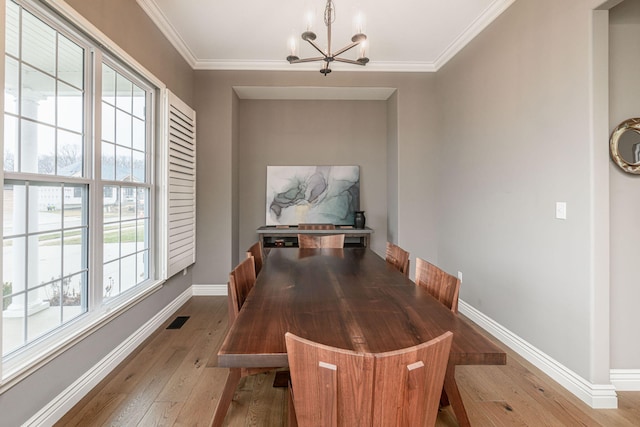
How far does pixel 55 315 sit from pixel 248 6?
8.96ft

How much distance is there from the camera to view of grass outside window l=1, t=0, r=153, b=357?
157cm

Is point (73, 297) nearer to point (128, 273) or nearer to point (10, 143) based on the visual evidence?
point (128, 273)

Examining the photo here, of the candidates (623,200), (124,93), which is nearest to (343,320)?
(623,200)

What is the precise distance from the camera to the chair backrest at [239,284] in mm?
1486

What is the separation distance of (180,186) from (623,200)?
3685 mm

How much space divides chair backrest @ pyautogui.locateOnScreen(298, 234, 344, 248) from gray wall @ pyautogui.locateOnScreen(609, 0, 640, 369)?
6.69ft

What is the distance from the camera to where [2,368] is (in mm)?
1392

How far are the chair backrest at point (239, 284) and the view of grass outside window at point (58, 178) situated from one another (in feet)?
3.32

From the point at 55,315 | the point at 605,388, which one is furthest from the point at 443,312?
the point at 55,315

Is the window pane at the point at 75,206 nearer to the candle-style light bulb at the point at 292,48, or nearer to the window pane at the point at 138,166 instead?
the window pane at the point at 138,166

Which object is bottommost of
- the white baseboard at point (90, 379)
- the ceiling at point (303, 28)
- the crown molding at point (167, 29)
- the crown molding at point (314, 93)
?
the white baseboard at point (90, 379)

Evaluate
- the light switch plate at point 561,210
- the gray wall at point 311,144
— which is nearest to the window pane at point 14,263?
the gray wall at point 311,144

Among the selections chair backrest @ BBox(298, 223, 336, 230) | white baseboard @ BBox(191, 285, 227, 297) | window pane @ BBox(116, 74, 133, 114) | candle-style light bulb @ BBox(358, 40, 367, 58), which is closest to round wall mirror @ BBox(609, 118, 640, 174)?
candle-style light bulb @ BBox(358, 40, 367, 58)

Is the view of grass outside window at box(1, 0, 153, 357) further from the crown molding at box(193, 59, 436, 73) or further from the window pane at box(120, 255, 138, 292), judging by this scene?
the crown molding at box(193, 59, 436, 73)
